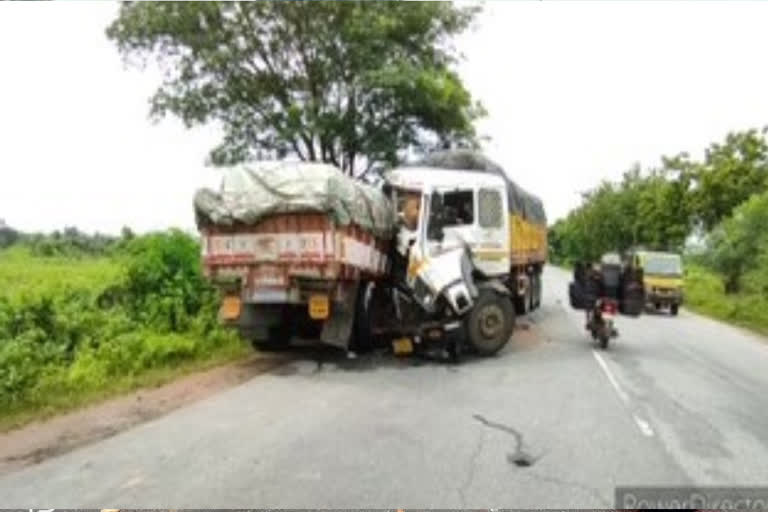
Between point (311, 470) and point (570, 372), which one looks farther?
point (570, 372)

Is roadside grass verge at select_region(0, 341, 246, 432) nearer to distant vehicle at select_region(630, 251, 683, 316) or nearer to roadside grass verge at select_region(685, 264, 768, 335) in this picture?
roadside grass verge at select_region(685, 264, 768, 335)

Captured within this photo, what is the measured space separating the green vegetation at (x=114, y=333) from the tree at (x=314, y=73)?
822 cm

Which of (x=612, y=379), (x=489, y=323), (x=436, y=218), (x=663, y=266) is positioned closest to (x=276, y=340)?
(x=436, y=218)

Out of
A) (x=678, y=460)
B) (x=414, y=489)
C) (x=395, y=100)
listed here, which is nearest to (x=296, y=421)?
(x=414, y=489)

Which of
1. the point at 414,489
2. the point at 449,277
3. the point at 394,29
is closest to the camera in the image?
the point at 414,489

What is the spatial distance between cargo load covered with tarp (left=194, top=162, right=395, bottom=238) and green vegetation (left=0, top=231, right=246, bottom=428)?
231 centimetres

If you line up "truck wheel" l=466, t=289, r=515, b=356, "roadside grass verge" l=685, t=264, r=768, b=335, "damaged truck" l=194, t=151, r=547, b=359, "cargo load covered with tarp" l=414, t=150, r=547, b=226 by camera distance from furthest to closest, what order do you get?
"roadside grass verge" l=685, t=264, r=768, b=335, "cargo load covered with tarp" l=414, t=150, r=547, b=226, "truck wheel" l=466, t=289, r=515, b=356, "damaged truck" l=194, t=151, r=547, b=359

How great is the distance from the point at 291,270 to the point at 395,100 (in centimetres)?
1220

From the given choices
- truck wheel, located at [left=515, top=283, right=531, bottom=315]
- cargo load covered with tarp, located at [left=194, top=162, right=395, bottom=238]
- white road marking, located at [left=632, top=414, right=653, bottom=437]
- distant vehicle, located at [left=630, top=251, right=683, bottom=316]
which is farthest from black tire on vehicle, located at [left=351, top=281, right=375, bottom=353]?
distant vehicle, located at [left=630, top=251, right=683, bottom=316]

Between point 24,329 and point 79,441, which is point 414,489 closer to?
point 79,441

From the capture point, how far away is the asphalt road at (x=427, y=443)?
6.92m

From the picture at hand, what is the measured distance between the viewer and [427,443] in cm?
859

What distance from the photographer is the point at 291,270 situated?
13.6m

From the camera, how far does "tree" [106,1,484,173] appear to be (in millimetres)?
24406
